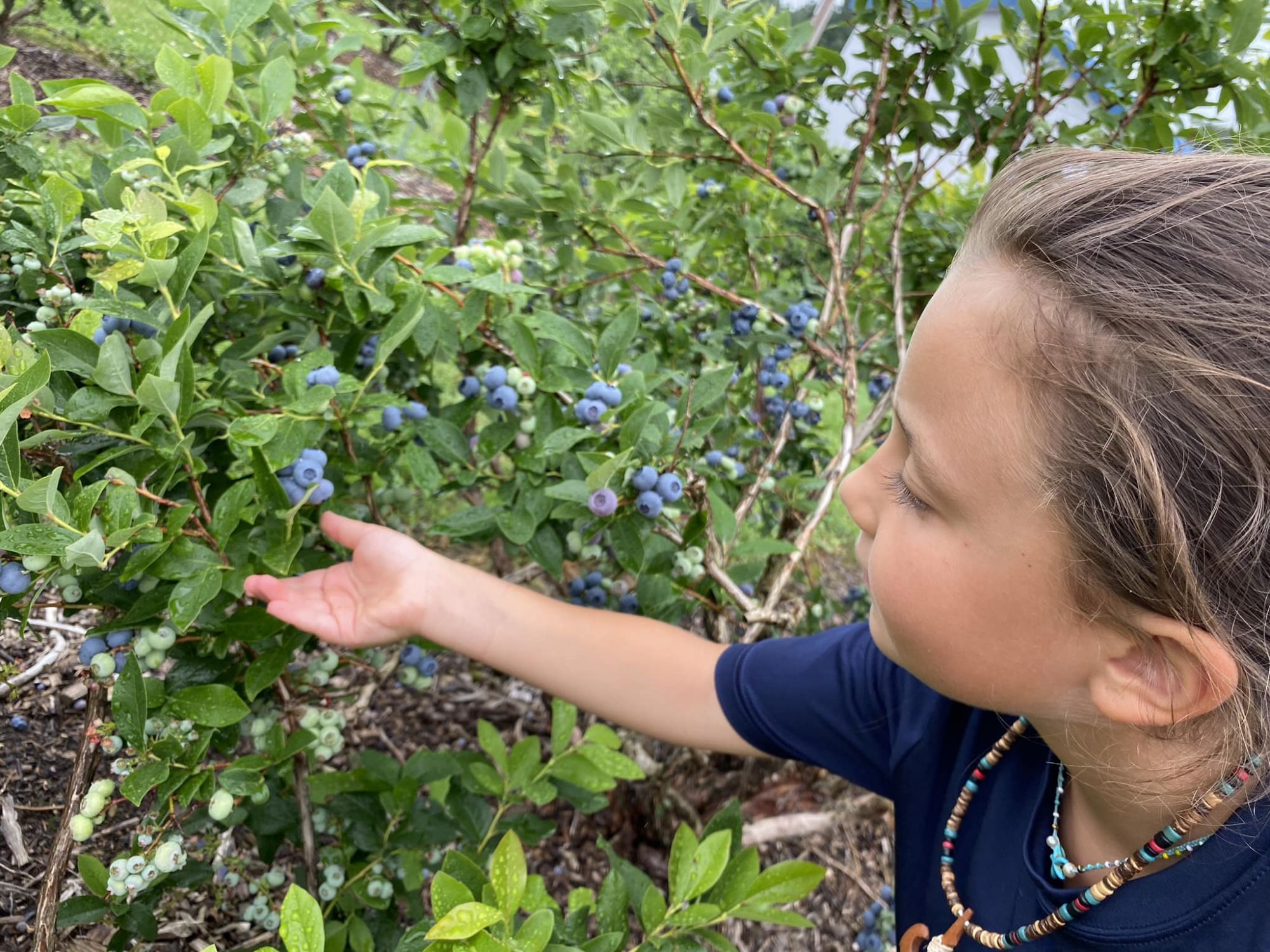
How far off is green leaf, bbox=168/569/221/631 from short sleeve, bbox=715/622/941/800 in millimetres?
726

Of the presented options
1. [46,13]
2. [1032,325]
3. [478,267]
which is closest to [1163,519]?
[1032,325]

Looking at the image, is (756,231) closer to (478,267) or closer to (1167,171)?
(478,267)

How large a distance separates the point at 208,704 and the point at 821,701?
32.2 inches

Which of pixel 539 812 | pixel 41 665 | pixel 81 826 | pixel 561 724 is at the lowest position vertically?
pixel 539 812

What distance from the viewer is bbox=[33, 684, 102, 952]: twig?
3.07ft

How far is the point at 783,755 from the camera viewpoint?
4.62 feet

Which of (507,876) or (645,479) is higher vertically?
(645,479)

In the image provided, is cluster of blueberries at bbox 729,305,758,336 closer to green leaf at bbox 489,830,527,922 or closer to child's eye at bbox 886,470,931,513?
child's eye at bbox 886,470,931,513

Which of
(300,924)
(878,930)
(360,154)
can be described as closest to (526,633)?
(300,924)

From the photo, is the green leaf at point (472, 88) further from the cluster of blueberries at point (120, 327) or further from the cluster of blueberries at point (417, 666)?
the cluster of blueberries at point (417, 666)

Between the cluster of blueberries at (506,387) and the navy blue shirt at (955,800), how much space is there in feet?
1.64

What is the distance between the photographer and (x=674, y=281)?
1984 mm

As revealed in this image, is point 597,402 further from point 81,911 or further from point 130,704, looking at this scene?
point 81,911

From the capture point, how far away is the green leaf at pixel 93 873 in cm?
116
